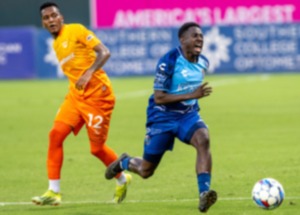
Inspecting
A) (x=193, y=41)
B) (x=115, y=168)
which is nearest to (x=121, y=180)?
(x=115, y=168)

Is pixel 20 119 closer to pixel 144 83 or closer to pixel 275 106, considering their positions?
pixel 275 106

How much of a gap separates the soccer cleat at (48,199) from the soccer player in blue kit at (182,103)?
1226 mm

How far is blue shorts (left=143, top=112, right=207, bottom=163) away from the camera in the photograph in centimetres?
1057

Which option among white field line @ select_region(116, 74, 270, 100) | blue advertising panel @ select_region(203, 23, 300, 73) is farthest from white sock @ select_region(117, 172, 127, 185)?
blue advertising panel @ select_region(203, 23, 300, 73)

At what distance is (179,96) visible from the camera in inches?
411

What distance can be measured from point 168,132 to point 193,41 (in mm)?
961

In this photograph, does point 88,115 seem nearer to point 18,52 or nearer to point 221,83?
point 221,83

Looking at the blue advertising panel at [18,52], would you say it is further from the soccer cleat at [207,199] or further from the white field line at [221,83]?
the soccer cleat at [207,199]

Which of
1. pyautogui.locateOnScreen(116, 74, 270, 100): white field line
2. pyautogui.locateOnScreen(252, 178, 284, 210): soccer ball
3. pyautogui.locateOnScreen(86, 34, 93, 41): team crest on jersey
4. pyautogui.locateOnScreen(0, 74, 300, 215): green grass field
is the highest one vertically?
pyautogui.locateOnScreen(86, 34, 93, 41): team crest on jersey

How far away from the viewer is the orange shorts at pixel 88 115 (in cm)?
1186

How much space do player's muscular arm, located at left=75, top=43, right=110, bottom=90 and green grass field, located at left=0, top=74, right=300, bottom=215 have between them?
1.32 metres

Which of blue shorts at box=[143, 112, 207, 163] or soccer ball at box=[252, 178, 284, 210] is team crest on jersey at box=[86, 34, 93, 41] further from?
soccer ball at box=[252, 178, 284, 210]

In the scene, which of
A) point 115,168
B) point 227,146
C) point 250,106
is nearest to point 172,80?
point 115,168

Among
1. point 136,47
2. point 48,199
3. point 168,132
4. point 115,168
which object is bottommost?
point 136,47
